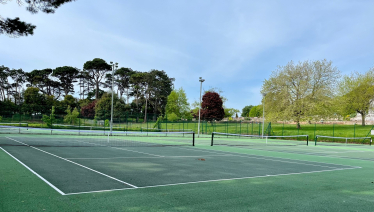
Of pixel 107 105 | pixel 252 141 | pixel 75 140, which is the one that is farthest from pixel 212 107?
pixel 75 140

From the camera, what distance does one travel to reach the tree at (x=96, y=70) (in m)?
71.6

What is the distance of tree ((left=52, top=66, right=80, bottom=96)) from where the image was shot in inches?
2864

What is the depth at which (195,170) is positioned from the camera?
26.7 feet

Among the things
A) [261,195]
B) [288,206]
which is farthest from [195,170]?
[288,206]

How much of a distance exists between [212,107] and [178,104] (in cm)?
815

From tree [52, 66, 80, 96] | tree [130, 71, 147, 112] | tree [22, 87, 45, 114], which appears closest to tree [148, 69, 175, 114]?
tree [130, 71, 147, 112]

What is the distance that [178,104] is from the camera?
65.1m

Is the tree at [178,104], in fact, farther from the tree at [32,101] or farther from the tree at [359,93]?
the tree at [359,93]

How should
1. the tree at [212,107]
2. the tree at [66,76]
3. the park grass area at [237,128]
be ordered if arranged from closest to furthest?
1. the park grass area at [237,128]
2. the tree at [212,107]
3. the tree at [66,76]

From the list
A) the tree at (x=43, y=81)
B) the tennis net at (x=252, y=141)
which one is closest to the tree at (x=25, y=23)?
the tennis net at (x=252, y=141)

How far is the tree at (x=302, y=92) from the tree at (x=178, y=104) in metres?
29.1

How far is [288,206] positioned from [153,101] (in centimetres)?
6480

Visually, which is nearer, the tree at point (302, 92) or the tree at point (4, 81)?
the tree at point (302, 92)

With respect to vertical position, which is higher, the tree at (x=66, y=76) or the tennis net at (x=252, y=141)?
the tree at (x=66, y=76)
